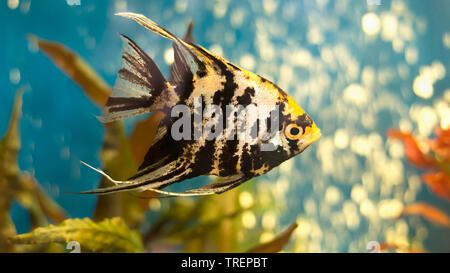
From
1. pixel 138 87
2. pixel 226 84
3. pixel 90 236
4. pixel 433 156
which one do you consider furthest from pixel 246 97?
pixel 433 156

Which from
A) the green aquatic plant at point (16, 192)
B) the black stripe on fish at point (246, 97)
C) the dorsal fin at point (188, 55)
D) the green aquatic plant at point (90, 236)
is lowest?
the green aquatic plant at point (90, 236)

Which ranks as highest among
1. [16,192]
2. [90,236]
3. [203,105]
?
[203,105]

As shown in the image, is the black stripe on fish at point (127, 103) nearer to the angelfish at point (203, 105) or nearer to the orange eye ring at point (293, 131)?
the angelfish at point (203, 105)

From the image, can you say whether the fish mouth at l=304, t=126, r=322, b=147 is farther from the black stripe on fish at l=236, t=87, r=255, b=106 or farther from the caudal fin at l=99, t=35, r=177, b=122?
the caudal fin at l=99, t=35, r=177, b=122

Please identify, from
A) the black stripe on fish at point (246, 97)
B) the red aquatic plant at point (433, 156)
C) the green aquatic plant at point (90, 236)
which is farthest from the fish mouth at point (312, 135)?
the red aquatic plant at point (433, 156)

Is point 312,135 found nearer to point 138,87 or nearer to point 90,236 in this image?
point 138,87

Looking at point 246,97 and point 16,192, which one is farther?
point 16,192

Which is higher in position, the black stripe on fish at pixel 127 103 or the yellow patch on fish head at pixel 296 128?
the black stripe on fish at pixel 127 103

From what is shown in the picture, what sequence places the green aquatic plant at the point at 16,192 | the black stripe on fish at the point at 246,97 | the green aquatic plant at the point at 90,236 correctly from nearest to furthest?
the black stripe on fish at the point at 246,97 < the green aquatic plant at the point at 90,236 < the green aquatic plant at the point at 16,192

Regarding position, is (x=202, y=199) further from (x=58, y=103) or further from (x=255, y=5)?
(x=255, y=5)
